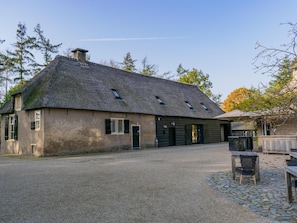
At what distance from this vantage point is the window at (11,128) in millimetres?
16391

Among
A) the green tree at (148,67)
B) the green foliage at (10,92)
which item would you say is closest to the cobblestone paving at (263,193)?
the green foliage at (10,92)

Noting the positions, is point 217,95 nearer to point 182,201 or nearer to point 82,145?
point 82,145

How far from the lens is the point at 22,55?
28.5 m

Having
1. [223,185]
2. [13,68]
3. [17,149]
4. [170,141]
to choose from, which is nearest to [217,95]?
[170,141]

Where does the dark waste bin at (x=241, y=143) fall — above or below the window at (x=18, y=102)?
below

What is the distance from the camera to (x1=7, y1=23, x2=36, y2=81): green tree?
1103 inches

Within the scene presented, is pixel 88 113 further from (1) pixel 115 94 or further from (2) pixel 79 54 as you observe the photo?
(2) pixel 79 54

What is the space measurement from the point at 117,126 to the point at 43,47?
775 inches

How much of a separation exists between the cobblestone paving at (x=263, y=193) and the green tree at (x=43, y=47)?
29.1 meters

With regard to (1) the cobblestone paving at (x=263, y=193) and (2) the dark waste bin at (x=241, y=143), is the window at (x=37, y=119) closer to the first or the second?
(1) the cobblestone paving at (x=263, y=193)

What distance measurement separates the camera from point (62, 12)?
39.8 ft

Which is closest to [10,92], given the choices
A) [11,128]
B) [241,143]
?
[11,128]

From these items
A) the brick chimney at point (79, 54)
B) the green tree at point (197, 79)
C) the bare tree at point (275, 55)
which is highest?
the green tree at point (197, 79)

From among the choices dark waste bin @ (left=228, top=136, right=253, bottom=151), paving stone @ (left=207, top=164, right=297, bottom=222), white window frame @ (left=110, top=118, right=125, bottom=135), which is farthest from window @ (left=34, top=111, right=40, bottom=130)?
dark waste bin @ (left=228, top=136, right=253, bottom=151)
